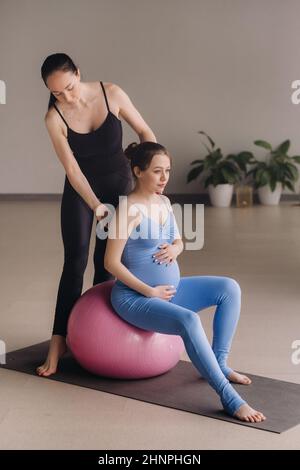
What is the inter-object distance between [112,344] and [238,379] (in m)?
0.50

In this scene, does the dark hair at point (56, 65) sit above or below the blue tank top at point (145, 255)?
above

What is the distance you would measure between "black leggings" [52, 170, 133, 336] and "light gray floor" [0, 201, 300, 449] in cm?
35

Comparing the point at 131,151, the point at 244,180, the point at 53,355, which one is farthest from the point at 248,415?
the point at 244,180

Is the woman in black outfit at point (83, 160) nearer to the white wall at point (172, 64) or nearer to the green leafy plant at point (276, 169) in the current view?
the green leafy plant at point (276, 169)

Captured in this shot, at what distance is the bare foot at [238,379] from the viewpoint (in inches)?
131

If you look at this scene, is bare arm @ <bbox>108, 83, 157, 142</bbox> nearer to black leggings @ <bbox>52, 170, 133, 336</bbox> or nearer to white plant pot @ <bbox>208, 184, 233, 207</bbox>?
black leggings @ <bbox>52, 170, 133, 336</bbox>

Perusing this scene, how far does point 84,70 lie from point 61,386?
5888 millimetres

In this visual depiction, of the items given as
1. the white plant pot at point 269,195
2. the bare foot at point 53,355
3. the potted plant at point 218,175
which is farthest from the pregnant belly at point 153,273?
the white plant pot at point 269,195

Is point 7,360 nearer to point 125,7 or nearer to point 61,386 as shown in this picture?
point 61,386

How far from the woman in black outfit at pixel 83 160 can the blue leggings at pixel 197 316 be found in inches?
14.0

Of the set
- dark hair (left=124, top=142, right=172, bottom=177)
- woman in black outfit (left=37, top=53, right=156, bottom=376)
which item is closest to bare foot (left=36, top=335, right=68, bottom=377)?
woman in black outfit (left=37, top=53, right=156, bottom=376)

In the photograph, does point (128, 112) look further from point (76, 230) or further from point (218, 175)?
point (218, 175)

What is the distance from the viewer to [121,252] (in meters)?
3.28
